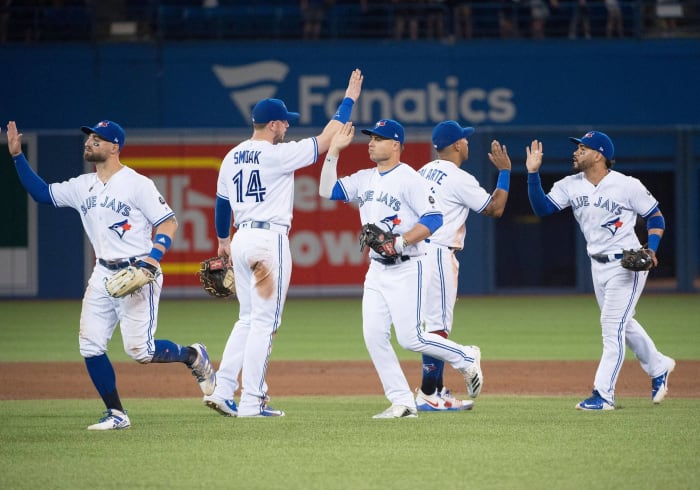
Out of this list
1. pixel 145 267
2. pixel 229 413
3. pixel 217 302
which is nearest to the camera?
pixel 145 267

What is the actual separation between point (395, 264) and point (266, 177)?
1038mm

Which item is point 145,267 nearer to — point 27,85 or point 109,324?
point 109,324

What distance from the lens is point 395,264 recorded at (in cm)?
762

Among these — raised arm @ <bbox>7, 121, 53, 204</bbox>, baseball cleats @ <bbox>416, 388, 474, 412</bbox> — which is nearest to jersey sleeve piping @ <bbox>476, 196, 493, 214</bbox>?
baseball cleats @ <bbox>416, 388, 474, 412</bbox>

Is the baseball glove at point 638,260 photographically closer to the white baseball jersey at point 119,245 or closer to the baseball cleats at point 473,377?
the baseball cleats at point 473,377

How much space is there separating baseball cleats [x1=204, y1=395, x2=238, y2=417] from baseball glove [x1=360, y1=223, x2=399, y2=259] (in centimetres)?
148

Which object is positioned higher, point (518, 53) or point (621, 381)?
point (518, 53)

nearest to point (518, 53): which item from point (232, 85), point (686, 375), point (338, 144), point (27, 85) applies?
point (232, 85)

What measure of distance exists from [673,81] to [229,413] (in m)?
16.1

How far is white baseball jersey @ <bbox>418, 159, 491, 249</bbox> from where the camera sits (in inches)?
332

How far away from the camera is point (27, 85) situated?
70.3ft

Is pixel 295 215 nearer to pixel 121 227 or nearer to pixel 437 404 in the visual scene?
pixel 437 404

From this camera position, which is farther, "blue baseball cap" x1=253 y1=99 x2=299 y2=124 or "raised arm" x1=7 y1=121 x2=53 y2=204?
"blue baseball cap" x1=253 y1=99 x2=299 y2=124

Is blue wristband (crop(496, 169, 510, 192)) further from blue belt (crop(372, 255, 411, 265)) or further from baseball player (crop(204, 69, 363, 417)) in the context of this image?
baseball player (crop(204, 69, 363, 417))
